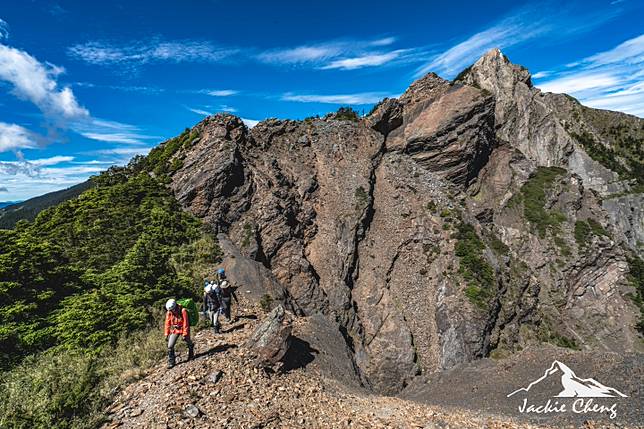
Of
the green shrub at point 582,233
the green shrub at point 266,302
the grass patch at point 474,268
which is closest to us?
the green shrub at point 266,302

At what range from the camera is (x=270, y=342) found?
40.7 ft

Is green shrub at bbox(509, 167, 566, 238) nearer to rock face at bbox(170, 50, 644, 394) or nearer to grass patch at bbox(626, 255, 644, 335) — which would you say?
rock face at bbox(170, 50, 644, 394)

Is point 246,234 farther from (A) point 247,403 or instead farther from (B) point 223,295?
(A) point 247,403

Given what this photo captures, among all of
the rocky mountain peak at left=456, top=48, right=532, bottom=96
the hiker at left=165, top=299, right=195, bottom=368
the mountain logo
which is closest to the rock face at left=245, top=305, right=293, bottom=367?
the hiker at left=165, top=299, right=195, bottom=368

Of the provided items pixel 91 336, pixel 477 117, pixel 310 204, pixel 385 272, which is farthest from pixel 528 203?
pixel 91 336

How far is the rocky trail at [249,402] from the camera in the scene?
360 inches

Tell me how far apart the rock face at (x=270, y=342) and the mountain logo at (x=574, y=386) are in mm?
10762

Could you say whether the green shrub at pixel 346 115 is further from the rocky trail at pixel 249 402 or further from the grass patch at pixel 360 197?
the rocky trail at pixel 249 402

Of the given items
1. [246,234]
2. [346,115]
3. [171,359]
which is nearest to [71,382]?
[171,359]

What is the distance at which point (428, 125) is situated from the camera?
44.0 meters

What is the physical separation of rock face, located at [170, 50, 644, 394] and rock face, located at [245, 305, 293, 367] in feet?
22.0

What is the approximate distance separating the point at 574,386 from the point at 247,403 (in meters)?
13.7

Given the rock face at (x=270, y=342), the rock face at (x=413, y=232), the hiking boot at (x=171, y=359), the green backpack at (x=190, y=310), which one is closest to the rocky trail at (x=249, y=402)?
the hiking boot at (x=171, y=359)

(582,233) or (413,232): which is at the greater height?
(413,232)
